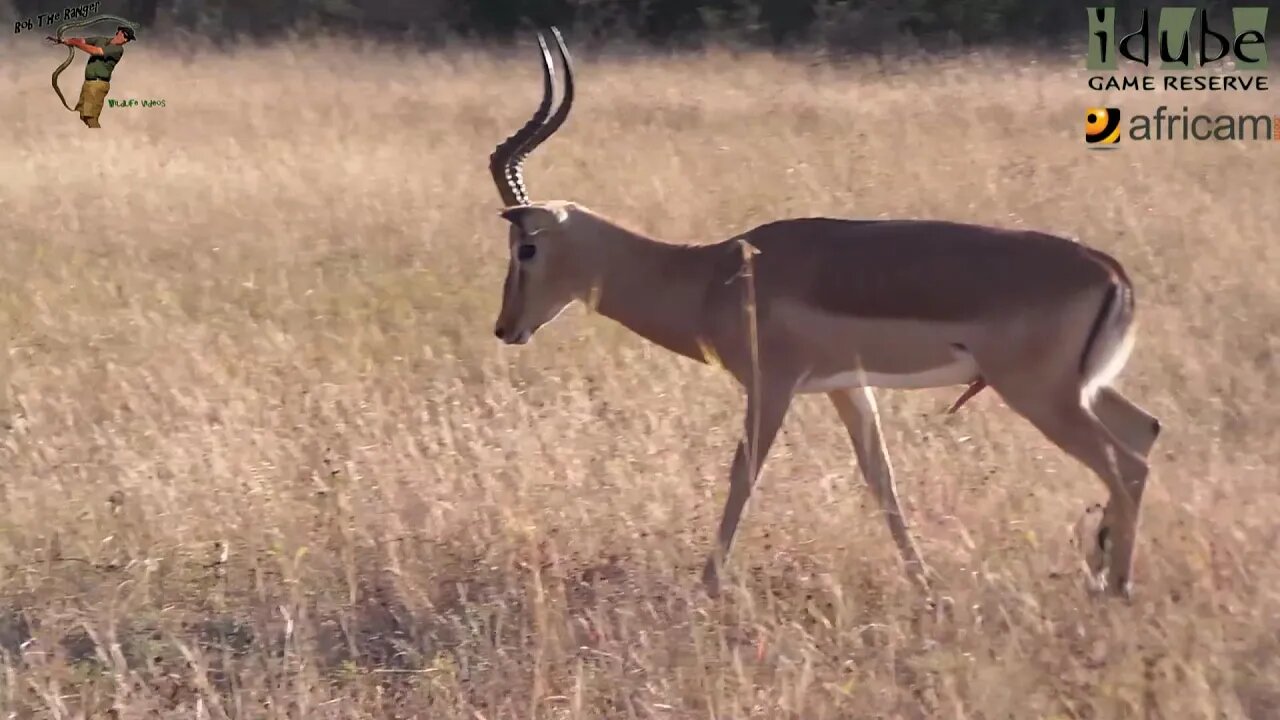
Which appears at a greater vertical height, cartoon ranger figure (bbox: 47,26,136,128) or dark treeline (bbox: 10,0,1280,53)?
cartoon ranger figure (bbox: 47,26,136,128)

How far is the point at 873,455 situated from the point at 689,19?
51.8ft

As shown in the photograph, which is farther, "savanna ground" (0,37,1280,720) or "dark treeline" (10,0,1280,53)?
"dark treeline" (10,0,1280,53)

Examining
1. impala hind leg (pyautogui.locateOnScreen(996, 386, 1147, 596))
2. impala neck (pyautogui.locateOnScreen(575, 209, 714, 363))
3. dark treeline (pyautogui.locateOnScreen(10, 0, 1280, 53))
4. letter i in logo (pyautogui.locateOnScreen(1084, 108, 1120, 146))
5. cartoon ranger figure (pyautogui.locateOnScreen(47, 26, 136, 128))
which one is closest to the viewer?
impala hind leg (pyautogui.locateOnScreen(996, 386, 1147, 596))

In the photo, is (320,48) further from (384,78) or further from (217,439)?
(217,439)

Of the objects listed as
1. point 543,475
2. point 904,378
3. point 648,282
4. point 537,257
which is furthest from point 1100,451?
point 537,257

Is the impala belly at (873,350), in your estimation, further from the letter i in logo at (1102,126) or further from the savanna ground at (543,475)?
the letter i in logo at (1102,126)

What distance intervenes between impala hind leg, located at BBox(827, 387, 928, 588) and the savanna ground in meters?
0.09

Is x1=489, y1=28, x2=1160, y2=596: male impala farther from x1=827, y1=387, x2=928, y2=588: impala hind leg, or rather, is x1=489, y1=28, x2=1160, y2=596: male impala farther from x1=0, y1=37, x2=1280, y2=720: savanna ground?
x1=0, y1=37, x2=1280, y2=720: savanna ground

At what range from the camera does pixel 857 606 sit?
4.46 meters

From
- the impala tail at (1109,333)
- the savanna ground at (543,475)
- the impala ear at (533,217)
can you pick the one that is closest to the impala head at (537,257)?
the impala ear at (533,217)

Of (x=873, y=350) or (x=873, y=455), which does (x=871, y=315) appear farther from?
(x=873, y=455)

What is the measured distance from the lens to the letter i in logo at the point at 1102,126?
12047mm

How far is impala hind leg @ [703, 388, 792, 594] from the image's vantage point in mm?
4836

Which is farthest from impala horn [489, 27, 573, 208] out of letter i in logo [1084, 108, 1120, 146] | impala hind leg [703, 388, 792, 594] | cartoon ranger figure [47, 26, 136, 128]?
cartoon ranger figure [47, 26, 136, 128]
